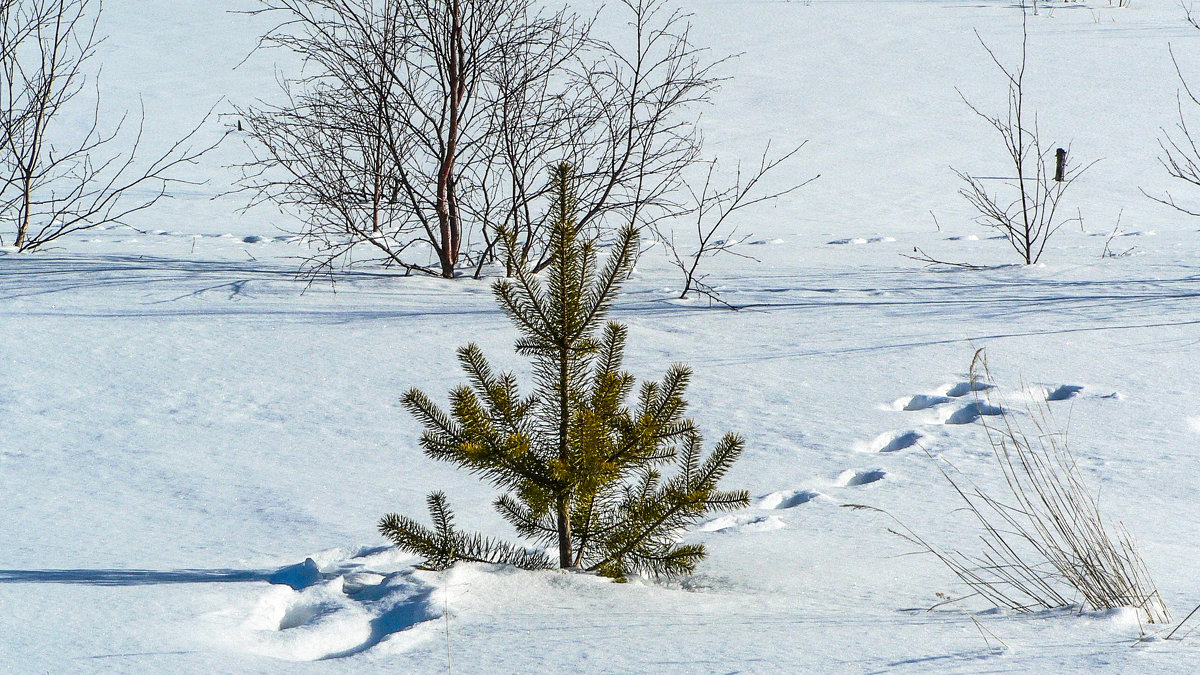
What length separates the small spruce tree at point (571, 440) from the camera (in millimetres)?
2365

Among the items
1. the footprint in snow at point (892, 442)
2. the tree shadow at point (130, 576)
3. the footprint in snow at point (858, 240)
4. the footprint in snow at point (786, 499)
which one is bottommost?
the footprint in snow at point (786, 499)

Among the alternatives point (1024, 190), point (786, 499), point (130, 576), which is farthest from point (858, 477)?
point (1024, 190)

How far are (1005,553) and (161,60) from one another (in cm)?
2097

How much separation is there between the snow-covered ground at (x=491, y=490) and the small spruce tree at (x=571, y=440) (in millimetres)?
139

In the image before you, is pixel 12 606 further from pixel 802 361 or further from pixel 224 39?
pixel 224 39

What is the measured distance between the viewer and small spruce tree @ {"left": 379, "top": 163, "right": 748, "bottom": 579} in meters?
2.37

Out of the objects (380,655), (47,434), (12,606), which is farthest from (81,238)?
(380,655)

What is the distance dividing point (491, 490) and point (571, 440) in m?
1.20

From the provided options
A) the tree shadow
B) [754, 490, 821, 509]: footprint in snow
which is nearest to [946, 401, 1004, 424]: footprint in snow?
[754, 490, 821, 509]: footprint in snow

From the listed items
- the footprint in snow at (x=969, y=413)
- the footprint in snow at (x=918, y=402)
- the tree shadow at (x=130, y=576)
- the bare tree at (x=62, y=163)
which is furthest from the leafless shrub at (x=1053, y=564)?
the bare tree at (x=62, y=163)

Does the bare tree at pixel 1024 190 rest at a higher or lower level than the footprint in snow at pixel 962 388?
higher

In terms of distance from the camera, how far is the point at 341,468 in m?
3.71

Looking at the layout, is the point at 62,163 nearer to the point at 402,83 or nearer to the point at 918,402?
the point at 402,83

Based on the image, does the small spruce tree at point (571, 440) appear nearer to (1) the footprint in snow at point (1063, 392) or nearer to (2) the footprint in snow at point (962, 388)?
(2) the footprint in snow at point (962, 388)
